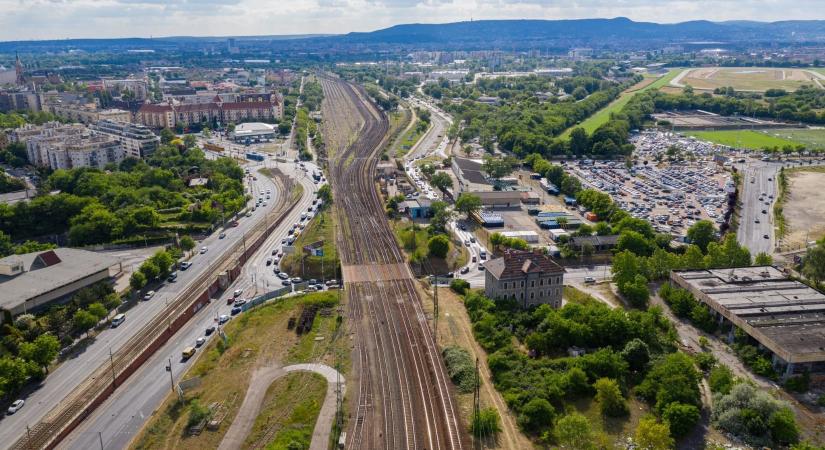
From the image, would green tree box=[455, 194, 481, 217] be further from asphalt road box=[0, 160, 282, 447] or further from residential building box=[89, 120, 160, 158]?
residential building box=[89, 120, 160, 158]

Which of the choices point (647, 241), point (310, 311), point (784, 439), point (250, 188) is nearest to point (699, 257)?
point (647, 241)

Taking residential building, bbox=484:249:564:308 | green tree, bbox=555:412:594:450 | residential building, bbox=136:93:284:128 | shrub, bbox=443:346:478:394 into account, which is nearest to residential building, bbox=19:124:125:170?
residential building, bbox=136:93:284:128

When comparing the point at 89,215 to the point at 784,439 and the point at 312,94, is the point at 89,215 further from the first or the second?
the point at 312,94

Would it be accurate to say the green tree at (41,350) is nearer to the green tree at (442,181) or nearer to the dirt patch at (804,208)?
the green tree at (442,181)

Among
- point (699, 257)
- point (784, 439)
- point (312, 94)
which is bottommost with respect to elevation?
point (784, 439)

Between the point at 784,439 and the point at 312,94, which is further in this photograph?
the point at 312,94

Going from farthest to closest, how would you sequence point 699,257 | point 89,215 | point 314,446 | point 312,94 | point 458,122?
point 312,94 < point 458,122 < point 89,215 < point 699,257 < point 314,446
